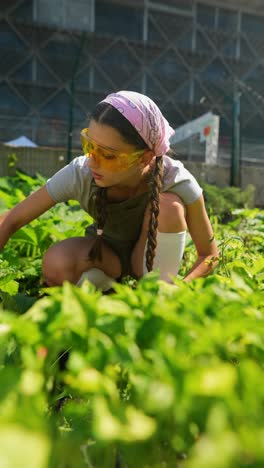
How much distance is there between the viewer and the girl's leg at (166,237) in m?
1.94

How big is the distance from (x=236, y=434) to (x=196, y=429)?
139 mm

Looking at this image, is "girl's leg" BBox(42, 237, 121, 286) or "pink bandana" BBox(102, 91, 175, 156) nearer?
"pink bandana" BBox(102, 91, 175, 156)

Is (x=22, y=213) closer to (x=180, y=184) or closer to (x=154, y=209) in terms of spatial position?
(x=154, y=209)

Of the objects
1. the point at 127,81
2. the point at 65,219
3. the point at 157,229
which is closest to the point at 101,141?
the point at 157,229

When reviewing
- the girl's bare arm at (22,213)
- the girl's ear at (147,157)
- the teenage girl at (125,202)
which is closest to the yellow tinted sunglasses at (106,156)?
the teenage girl at (125,202)

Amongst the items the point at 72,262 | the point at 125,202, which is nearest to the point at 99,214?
the point at 125,202

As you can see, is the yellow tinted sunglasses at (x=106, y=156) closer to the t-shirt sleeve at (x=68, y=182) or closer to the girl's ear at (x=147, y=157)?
the girl's ear at (x=147, y=157)

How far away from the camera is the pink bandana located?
1.79 meters

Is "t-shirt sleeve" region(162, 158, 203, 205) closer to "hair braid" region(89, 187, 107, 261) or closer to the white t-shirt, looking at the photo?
the white t-shirt

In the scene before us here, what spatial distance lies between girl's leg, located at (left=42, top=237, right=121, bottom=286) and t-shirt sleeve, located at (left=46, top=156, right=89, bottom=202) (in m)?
0.19

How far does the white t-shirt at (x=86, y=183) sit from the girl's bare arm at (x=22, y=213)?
3 cm

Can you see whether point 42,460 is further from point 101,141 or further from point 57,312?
point 101,141

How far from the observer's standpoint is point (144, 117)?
181 centimetres

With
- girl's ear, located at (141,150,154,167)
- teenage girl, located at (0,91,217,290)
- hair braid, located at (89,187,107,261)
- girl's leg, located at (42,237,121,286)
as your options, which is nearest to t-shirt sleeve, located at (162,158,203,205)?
teenage girl, located at (0,91,217,290)
